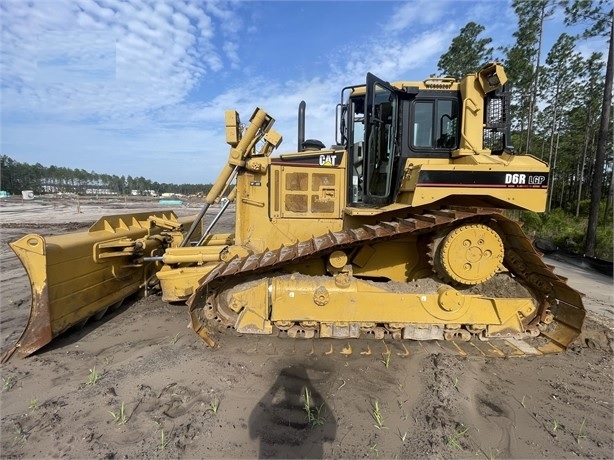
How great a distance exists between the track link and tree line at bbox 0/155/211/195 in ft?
250

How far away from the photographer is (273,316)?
381cm

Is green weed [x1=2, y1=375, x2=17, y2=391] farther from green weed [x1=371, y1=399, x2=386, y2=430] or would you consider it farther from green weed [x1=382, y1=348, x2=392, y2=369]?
green weed [x1=382, y1=348, x2=392, y2=369]

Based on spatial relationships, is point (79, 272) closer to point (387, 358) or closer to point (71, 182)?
point (387, 358)

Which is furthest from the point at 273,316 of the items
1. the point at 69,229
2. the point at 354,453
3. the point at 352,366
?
the point at 69,229

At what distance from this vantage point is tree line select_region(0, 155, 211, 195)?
85.2m

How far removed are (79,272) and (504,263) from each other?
17.8 feet

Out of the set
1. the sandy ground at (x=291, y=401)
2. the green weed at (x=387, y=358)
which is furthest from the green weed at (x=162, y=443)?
the green weed at (x=387, y=358)

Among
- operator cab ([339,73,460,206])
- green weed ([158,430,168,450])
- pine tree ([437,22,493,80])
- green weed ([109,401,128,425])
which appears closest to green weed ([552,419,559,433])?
operator cab ([339,73,460,206])

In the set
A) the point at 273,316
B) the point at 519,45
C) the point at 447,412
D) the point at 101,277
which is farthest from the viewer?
the point at 519,45

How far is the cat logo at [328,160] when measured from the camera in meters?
4.30

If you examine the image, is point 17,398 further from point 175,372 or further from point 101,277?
point 101,277

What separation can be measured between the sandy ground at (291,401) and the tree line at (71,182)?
7632cm

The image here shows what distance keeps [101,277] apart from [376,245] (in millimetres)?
3823

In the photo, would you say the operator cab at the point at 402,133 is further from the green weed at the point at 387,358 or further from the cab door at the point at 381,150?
the green weed at the point at 387,358
